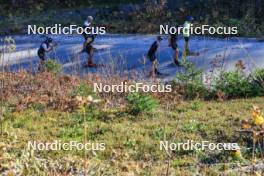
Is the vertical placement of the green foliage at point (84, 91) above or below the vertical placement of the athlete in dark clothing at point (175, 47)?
below

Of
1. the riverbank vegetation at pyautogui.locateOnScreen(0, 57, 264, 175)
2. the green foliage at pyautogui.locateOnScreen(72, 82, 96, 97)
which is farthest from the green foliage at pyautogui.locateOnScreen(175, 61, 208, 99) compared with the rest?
the green foliage at pyautogui.locateOnScreen(72, 82, 96, 97)

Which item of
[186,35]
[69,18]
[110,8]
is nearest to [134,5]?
[110,8]

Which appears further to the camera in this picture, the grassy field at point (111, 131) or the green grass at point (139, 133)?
the green grass at point (139, 133)

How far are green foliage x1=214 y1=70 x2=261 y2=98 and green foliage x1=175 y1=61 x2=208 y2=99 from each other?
400 millimetres

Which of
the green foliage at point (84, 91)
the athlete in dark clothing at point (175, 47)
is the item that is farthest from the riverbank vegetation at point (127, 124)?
the athlete in dark clothing at point (175, 47)

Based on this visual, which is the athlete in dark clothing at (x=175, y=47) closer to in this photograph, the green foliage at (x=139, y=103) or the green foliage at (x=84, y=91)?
the green foliage at (x=84, y=91)

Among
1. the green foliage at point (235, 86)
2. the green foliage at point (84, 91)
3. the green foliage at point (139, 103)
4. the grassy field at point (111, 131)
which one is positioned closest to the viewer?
the grassy field at point (111, 131)

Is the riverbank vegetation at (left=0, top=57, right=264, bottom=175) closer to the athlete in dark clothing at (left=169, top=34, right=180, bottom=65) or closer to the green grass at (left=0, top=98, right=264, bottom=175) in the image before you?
the green grass at (left=0, top=98, right=264, bottom=175)

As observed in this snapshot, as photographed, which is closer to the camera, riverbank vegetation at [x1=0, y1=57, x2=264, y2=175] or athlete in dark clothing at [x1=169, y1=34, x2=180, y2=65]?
riverbank vegetation at [x1=0, y1=57, x2=264, y2=175]

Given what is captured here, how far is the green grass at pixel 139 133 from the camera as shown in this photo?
867cm

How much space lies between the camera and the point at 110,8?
30.2m

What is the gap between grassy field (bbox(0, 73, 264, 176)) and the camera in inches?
322

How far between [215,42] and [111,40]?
4.31 m

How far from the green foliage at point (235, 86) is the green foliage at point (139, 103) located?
2.77 metres
